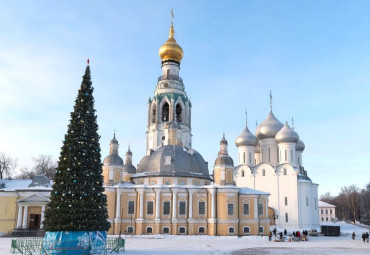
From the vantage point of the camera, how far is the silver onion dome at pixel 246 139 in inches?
2258

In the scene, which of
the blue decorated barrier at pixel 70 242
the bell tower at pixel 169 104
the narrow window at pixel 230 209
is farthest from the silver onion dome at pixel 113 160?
the blue decorated barrier at pixel 70 242

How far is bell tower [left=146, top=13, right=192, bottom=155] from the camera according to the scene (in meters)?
50.7

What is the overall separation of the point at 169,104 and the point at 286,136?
17.0 meters

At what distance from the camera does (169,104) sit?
169 ft

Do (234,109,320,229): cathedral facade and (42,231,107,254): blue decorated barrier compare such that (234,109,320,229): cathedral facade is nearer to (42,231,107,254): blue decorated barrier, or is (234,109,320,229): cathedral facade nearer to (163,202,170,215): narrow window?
(163,202,170,215): narrow window

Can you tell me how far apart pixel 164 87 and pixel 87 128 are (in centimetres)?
3353

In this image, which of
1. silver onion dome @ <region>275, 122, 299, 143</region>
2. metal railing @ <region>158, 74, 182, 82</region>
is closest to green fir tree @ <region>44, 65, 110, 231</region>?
metal railing @ <region>158, 74, 182, 82</region>

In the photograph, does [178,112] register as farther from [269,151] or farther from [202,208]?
[202,208]

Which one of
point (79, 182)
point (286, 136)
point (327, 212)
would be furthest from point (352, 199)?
point (79, 182)

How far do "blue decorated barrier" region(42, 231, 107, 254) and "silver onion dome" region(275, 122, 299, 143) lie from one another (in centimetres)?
3833

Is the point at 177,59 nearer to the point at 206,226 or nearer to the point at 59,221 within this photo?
the point at 206,226

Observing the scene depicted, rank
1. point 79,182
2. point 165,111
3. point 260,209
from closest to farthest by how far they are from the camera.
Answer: point 79,182
point 260,209
point 165,111

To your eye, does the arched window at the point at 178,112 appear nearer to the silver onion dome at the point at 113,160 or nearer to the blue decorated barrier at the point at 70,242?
the silver onion dome at the point at 113,160

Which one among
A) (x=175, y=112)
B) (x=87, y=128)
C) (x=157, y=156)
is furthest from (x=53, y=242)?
(x=175, y=112)
